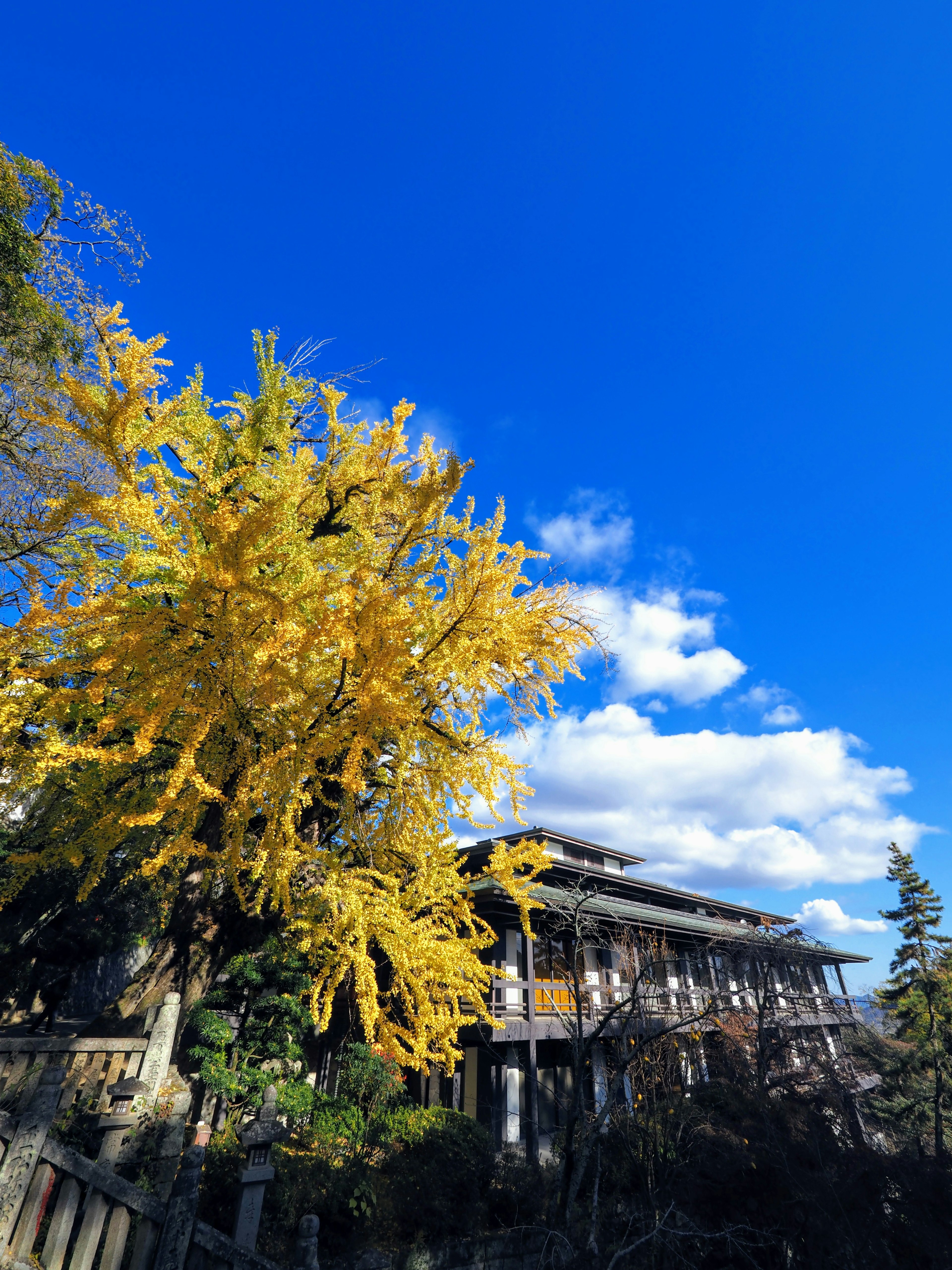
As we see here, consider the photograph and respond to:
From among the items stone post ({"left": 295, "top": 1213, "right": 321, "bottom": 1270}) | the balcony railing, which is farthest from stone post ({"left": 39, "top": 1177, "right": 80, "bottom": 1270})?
the balcony railing

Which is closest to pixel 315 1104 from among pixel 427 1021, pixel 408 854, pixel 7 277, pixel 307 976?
pixel 307 976

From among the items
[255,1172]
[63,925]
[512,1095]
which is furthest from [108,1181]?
[63,925]

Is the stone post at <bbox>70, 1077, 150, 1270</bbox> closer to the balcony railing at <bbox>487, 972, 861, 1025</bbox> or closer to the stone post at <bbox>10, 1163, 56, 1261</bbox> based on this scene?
the stone post at <bbox>10, 1163, 56, 1261</bbox>

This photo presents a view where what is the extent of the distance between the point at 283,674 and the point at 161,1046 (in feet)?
13.8

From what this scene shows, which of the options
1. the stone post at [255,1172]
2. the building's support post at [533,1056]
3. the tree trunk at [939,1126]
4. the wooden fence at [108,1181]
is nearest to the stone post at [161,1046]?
the wooden fence at [108,1181]

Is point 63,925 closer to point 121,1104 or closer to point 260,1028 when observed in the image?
point 260,1028

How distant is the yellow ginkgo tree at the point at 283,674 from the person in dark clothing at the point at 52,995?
11196 mm

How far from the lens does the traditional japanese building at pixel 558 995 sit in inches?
432

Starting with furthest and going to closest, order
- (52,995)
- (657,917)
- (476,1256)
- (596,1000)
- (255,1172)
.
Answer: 1. (52,995)
2. (657,917)
3. (596,1000)
4. (476,1256)
5. (255,1172)

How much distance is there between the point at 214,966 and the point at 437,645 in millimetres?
6277

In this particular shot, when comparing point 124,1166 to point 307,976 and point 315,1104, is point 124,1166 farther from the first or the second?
point 315,1104

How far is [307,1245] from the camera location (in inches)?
196

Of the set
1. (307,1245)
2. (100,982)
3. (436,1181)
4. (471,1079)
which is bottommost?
(436,1181)

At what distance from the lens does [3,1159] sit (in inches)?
158
